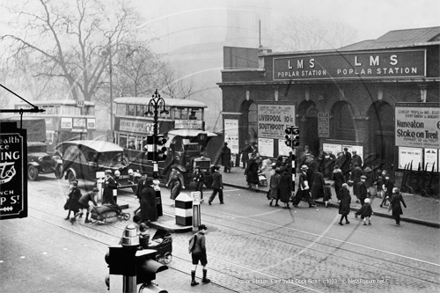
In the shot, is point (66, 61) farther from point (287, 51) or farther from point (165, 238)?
point (287, 51)

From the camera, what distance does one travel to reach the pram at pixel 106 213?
46.0 ft

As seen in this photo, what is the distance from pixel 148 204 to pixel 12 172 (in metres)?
6.65

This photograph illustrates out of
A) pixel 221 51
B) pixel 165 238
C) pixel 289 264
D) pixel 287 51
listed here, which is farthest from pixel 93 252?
pixel 287 51

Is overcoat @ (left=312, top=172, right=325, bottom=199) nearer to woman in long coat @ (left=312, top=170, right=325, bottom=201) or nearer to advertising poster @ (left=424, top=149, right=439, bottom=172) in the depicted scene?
woman in long coat @ (left=312, top=170, right=325, bottom=201)

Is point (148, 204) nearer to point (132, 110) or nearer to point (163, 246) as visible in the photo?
point (163, 246)

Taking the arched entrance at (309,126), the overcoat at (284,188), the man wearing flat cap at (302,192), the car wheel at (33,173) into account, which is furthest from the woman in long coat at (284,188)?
the car wheel at (33,173)

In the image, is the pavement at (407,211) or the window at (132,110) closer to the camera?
the pavement at (407,211)

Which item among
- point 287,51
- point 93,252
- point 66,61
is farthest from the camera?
point 287,51

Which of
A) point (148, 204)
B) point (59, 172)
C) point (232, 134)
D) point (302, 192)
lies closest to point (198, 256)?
point (148, 204)

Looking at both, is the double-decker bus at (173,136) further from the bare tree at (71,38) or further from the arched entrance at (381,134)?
the arched entrance at (381,134)

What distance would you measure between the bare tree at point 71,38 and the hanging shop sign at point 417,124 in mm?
10383

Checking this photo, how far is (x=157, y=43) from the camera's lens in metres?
18.1

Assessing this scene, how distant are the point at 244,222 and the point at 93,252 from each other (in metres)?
4.59

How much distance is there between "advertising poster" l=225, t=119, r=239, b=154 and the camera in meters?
24.9
